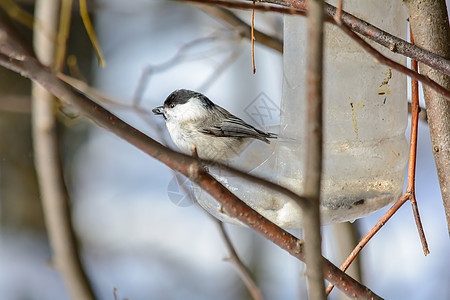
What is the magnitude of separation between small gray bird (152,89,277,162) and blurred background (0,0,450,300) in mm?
1352

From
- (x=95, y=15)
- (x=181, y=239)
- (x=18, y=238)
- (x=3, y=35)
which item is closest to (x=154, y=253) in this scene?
(x=181, y=239)

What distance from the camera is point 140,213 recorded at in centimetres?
345

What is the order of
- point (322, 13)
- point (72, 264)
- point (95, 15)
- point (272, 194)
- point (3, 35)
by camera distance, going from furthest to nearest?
point (95, 15), point (72, 264), point (272, 194), point (3, 35), point (322, 13)

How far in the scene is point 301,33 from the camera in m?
1.07

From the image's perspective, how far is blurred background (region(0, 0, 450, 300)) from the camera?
2.69 m

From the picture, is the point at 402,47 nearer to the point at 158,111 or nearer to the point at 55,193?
the point at 158,111

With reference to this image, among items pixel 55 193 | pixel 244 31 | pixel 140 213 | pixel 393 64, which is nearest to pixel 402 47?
pixel 393 64

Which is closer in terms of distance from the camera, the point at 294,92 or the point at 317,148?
the point at 317,148

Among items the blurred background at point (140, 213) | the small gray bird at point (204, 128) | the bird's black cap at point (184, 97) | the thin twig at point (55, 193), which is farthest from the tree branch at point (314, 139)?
the blurred background at point (140, 213)

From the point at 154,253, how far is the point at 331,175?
2459mm

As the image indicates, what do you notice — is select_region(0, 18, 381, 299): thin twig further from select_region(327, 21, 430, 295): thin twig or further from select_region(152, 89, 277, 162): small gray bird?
select_region(152, 89, 277, 162): small gray bird

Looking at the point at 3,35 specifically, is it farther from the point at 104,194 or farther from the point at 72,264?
the point at 104,194

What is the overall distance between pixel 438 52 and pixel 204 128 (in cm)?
48

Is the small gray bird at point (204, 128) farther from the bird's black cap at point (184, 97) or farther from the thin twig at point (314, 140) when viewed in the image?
the thin twig at point (314, 140)
